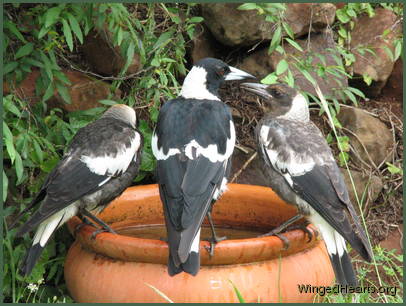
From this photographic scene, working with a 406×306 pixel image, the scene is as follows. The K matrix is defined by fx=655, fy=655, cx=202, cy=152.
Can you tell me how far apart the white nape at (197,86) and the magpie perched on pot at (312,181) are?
360mm

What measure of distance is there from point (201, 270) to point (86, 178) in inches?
30.1

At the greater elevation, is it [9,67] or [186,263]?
[9,67]

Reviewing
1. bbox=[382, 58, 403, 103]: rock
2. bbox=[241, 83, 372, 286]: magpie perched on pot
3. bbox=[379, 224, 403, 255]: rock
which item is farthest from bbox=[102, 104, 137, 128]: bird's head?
bbox=[382, 58, 403, 103]: rock

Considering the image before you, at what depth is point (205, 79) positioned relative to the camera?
3678 millimetres

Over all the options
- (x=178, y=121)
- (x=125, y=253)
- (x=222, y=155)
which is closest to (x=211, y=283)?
(x=125, y=253)

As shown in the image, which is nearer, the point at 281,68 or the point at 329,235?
the point at 329,235

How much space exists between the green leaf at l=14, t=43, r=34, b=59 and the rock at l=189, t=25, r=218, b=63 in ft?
4.28

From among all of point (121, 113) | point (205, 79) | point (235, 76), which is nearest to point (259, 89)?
point (235, 76)

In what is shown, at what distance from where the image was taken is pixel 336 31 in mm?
4957

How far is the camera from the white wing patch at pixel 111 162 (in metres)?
3.30

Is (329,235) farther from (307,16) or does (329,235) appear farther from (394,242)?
(307,16)

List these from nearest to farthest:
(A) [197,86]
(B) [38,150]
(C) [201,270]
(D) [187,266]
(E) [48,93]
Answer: (D) [187,266] < (C) [201,270] < (B) [38,150] < (A) [197,86] < (E) [48,93]

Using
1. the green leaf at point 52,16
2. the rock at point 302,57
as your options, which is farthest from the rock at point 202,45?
the green leaf at point 52,16

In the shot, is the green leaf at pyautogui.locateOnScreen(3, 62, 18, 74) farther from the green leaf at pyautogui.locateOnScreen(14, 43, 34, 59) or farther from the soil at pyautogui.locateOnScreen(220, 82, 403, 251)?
the soil at pyautogui.locateOnScreen(220, 82, 403, 251)
